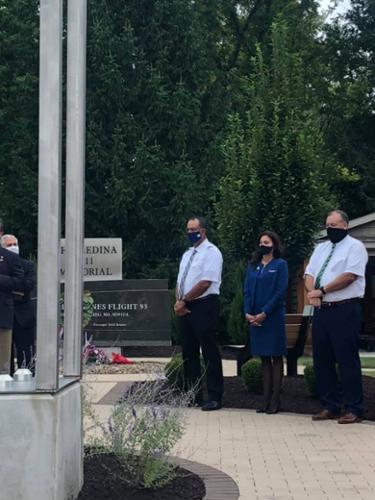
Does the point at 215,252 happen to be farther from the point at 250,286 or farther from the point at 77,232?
the point at 77,232

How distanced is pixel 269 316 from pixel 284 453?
240cm

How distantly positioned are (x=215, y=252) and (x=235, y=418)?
1.64 m

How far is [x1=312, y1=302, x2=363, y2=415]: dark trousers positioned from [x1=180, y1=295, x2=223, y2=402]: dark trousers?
109cm

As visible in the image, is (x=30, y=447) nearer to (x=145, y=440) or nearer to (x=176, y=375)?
(x=145, y=440)

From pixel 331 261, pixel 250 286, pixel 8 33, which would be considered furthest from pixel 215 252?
pixel 8 33

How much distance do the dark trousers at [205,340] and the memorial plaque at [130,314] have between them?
9117mm

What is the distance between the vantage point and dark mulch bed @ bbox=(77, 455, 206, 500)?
5516mm

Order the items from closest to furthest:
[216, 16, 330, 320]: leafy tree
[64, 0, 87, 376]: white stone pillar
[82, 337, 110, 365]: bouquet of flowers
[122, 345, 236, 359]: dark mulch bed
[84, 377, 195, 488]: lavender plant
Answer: [64, 0, 87, 376]: white stone pillar < [84, 377, 195, 488]: lavender plant < [82, 337, 110, 365]: bouquet of flowers < [216, 16, 330, 320]: leafy tree < [122, 345, 236, 359]: dark mulch bed

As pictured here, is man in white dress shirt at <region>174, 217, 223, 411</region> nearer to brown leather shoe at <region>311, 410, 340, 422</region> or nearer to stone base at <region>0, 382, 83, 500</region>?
brown leather shoe at <region>311, 410, 340, 422</region>

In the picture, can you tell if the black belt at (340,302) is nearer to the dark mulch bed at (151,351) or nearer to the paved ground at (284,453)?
the paved ground at (284,453)

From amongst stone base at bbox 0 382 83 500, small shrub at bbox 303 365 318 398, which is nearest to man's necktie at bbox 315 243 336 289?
small shrub at bbox 303 365 318 398

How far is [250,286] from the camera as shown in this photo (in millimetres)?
9648

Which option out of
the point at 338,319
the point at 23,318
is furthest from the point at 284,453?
the point at 23,318

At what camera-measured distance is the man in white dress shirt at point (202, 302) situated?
9.52 m
